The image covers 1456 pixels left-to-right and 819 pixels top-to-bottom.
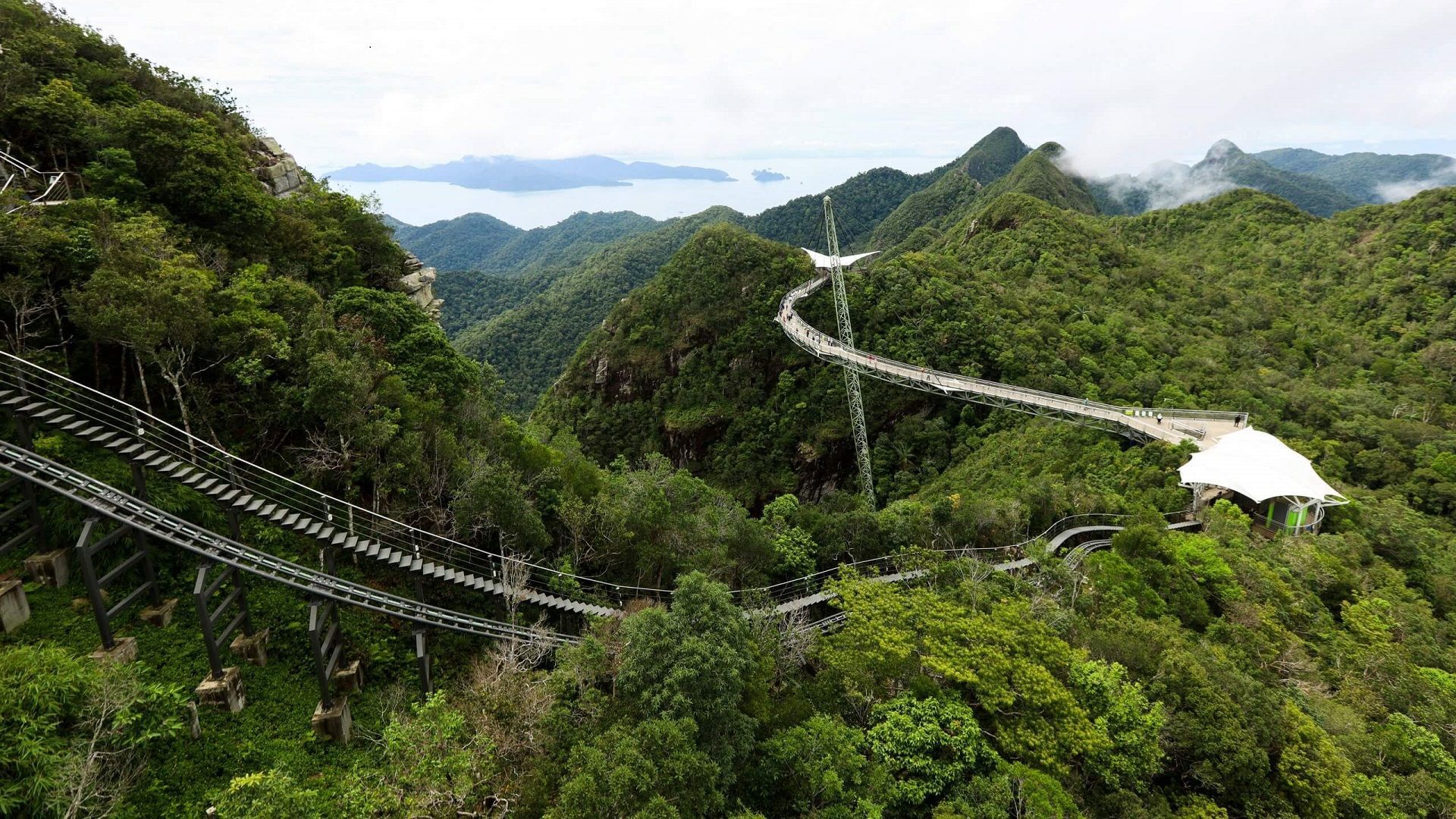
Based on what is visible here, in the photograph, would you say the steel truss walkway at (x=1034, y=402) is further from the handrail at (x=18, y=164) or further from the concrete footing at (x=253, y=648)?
the handrail at (x=18, y=164)

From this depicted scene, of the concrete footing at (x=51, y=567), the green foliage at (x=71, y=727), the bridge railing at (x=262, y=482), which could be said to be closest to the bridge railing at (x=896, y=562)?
the bridge railing at (x=262, y=482)

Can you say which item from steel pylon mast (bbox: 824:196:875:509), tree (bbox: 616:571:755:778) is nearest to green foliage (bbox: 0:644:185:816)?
tree (bbox: 616:571:755:778)

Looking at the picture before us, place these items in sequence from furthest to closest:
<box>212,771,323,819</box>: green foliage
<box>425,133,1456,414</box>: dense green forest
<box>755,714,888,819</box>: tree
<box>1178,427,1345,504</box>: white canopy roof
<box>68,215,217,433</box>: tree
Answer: <box>425,133,1456,414</box>: dense green forest
<box>1178,427,1345,504</box>: white canopy roof
<box>68,215,217,433</box>: tree
<box>755,714,888,819</box>: tree
<box>212,771,323,819</box>: green foliage

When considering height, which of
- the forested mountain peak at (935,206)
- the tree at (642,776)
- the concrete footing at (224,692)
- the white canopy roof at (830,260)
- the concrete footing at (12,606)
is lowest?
the tree at (642,776)

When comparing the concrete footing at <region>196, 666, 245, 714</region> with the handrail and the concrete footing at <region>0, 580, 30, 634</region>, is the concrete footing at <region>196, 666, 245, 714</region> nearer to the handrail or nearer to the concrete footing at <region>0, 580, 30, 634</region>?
the concrete footing at <region>0, 580, 30, 634</region>

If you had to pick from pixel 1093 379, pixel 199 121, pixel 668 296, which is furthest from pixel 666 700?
pixel 668 296

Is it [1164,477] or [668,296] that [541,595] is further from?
[668,296]
